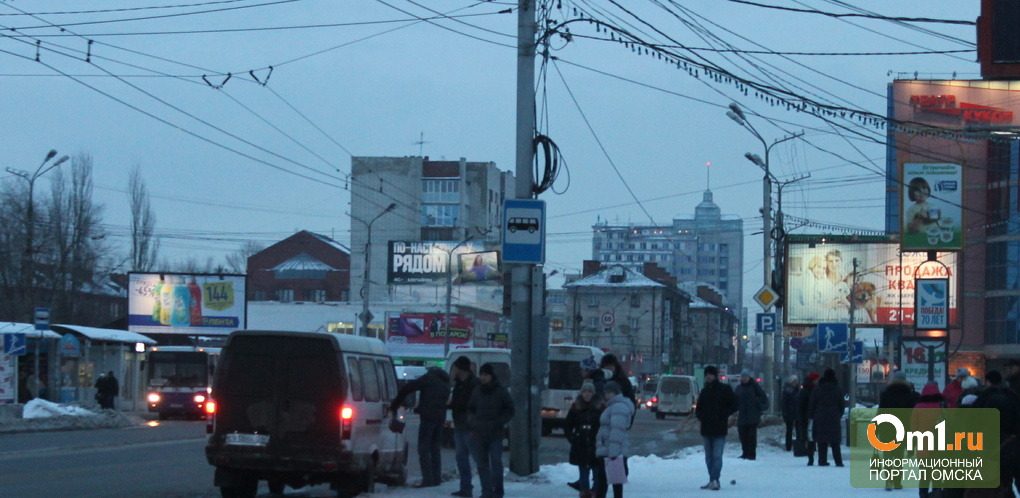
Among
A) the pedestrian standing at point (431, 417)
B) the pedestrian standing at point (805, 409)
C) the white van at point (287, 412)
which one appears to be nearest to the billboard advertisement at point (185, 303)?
the pedestrian standing at point (805, 409)

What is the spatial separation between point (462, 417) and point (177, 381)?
28.7m

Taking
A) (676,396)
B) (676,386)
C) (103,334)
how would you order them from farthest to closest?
(676,386) → (676,396) → (103,334)

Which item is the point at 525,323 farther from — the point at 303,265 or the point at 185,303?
the point at 303,265

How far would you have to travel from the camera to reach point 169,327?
203 ft

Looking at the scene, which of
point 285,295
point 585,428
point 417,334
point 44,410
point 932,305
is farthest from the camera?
point 285,295

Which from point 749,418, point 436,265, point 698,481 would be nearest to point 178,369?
point 749,418

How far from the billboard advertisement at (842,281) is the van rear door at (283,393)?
55276mm

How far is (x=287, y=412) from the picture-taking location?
13023 millimetres

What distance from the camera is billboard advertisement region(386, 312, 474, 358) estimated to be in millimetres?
79562

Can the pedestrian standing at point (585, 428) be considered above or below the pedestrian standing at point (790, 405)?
above

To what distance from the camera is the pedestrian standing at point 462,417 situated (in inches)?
553

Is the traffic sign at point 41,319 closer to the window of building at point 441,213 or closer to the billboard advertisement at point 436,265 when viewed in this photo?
the billboard advertisement at point 436,265

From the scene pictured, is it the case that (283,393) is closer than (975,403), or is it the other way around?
(975,403)

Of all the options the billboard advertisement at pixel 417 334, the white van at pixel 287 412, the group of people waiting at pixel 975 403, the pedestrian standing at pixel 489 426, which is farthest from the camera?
the billboard advertisement at pixel 417 334
